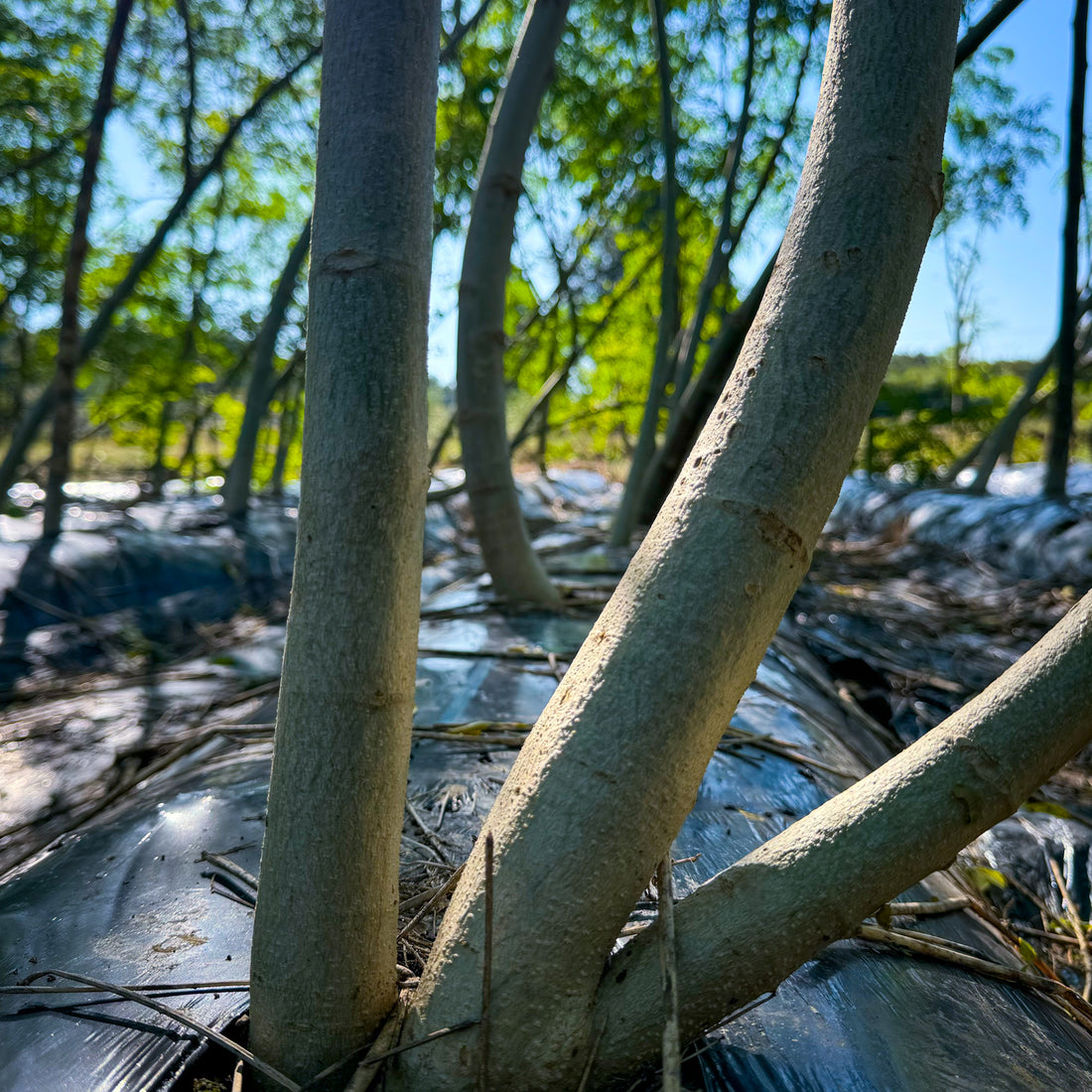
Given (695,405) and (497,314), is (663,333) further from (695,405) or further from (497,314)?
(497,314)

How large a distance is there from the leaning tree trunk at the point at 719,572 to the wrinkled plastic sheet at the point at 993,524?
581 cm

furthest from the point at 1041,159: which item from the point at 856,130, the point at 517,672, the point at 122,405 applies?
the point at 122,405

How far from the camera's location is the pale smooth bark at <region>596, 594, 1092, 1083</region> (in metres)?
0.91

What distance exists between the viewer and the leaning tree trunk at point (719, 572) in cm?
89

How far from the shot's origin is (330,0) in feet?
3.25

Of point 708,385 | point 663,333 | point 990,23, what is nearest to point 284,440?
point 663,333

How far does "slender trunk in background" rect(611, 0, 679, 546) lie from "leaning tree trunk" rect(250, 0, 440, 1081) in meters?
4.86

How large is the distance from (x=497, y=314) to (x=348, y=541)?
2478 mm

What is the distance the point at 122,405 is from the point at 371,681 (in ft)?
35.6

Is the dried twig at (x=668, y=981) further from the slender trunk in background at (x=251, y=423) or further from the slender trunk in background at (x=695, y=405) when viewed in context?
the slender trunk in background at (x=251, y=423)

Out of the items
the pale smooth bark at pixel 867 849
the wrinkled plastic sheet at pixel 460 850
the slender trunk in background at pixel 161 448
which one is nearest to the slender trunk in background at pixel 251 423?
the slender trunk in background at pixel 161 448

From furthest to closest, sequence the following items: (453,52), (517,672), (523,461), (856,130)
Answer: (523,461) → (453,52) → (517,672) → (856,130)

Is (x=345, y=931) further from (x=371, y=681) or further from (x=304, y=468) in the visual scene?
(x=304, y=468)

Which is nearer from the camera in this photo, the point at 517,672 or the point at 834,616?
the point at 517,672
